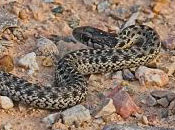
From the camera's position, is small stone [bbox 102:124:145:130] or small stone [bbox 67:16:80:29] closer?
small stone [bbox 102:124:145:130]

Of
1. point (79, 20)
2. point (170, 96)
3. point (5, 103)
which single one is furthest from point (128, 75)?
point (5, 103)

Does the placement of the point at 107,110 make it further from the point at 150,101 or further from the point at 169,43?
the point at 169,43

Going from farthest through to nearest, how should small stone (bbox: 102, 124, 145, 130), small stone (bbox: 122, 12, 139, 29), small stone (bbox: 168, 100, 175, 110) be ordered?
small stone (bbox: 122, 12, 139, 29)
small stone (bbox: 168, 100, 175, 110)
small stone (bbox: 102, 124, 145, 130)

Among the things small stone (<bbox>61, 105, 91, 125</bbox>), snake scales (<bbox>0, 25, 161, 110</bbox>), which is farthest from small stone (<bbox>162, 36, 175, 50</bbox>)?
small stone (<bbox>61, 105, 91, 125</bbox>)

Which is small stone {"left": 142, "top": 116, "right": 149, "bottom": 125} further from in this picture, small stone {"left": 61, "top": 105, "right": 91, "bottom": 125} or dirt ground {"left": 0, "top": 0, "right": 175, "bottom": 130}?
small stone {"left": 61, "top": 105, "right": 91, "bottom": 125}

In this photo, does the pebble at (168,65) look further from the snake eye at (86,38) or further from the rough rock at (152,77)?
the snake eye at (86,38)

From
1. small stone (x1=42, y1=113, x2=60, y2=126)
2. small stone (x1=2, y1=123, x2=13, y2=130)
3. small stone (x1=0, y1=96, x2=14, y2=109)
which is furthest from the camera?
small stone (x1=0, y1=96, x2=14, y2=109)
